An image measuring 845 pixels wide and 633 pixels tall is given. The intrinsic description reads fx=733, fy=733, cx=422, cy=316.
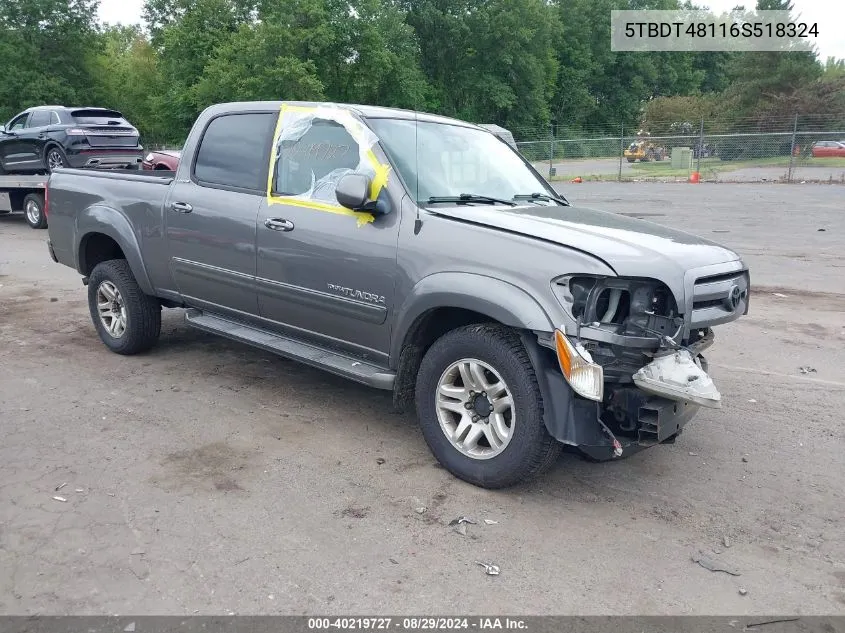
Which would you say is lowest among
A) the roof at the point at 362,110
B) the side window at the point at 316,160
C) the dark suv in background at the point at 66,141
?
the side window at the point at 316,160

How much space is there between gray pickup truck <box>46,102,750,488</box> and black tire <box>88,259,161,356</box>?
68mm

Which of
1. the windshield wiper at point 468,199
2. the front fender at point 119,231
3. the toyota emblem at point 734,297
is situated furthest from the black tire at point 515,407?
the front fender at point 119,231

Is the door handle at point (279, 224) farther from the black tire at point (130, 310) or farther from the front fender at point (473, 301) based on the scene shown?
the black tire at point (130, 310)

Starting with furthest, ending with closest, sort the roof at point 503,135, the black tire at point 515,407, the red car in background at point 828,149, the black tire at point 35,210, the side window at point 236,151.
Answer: the red car in background at point 828,149
the black tire at point 35,210
the roof at point 503,135
the side window at point 236,151
the black tire at point 515,407

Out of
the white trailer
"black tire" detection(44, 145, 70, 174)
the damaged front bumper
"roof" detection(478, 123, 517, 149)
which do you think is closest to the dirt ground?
the damaged front bumper

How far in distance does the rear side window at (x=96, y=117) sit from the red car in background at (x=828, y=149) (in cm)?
2917

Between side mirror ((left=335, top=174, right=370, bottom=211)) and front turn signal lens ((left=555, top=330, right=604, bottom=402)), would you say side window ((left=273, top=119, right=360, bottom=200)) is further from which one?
front turn signal lens ((left=555, top=330, right=604, bottom=402))

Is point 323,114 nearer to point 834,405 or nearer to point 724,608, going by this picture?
point 724,608

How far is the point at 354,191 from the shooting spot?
4.04 metres

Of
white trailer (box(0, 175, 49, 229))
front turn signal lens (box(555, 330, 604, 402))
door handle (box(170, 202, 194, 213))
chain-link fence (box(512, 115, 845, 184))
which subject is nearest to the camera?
front turn signal lens (box(555, 330, 604, 402))

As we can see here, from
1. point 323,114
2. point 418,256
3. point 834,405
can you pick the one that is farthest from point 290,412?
point 834,405

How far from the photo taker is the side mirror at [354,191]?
159 inches

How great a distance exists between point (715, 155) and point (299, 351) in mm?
33706

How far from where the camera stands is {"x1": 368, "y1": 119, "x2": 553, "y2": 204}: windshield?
4.37 m
